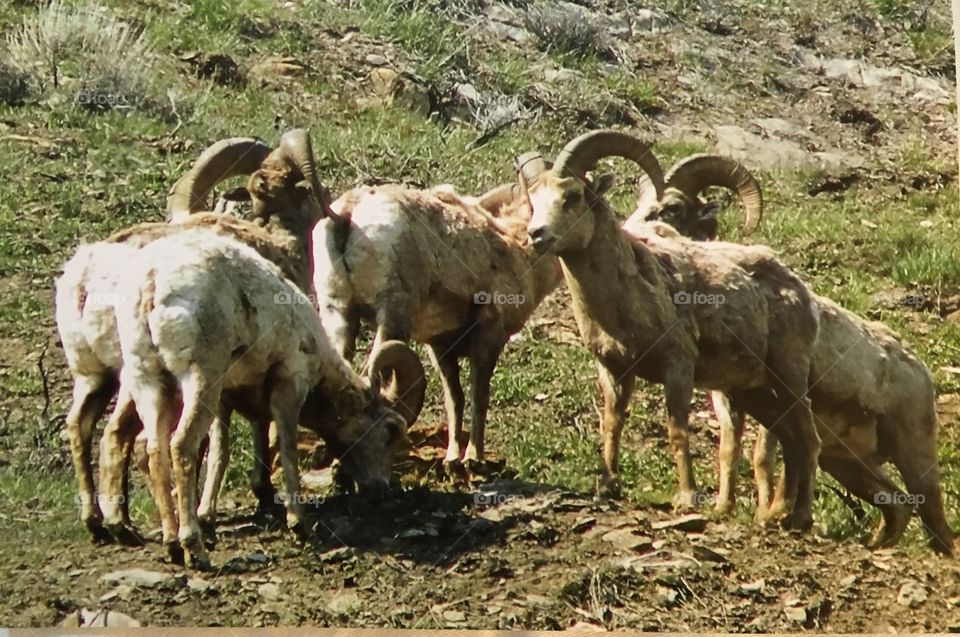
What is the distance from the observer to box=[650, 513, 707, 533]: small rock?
7496mm

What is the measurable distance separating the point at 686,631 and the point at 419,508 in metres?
1.32

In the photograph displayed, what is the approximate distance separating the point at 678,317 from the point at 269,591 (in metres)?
2.24

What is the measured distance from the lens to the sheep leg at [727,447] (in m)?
7.84

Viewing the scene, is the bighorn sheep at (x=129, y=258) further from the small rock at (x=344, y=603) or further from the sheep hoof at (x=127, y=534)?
the small rock at (x=344, y=603)

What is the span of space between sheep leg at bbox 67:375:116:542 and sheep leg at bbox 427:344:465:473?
66.6 inches

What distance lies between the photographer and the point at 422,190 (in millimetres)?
8203

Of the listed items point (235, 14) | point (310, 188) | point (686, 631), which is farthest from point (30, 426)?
point (686, 631)

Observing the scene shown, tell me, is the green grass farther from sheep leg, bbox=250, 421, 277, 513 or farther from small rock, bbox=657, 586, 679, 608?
small rock, bbox=657, 586, 679, 608

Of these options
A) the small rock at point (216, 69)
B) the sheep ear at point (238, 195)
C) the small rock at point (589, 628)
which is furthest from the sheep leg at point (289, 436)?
the small rock at point (216, 69)

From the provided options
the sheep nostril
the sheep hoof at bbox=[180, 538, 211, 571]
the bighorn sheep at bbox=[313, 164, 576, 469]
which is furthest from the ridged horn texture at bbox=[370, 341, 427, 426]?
the sheep hoof at bbox=[180, 538, 211, 571]

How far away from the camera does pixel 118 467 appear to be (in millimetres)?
7062

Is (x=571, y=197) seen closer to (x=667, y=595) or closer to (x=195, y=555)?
(x=667, y=595)

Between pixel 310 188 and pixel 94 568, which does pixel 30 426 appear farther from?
pixel 310 188

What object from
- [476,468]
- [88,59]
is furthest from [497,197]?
[88,59]
